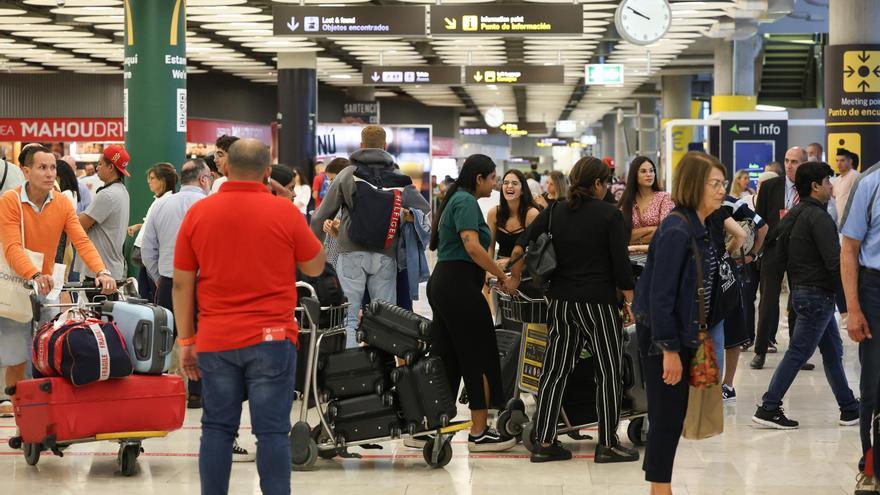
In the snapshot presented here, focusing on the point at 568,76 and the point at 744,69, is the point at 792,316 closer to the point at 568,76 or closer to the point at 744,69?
the point at 744,69

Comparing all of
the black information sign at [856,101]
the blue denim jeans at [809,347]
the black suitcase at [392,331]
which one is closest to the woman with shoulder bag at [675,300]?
the black suitcase at [392,331]

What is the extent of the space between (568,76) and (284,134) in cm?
867

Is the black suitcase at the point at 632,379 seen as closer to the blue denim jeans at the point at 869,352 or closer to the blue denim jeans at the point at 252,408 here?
the blue denim jeans at the point at 869,352

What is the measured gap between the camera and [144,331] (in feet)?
19.5

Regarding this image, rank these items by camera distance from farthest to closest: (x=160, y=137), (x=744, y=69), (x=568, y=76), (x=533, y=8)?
(x=568, y=76), (x=744, y=69), (x=533, y=8), (x=160, y=137)

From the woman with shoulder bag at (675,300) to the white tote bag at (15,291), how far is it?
11.6ft

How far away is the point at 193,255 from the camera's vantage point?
437cm

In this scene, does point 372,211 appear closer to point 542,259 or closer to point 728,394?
point 542,259

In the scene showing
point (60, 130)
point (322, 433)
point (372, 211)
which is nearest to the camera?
point (322, 433)

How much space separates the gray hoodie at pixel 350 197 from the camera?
23.2 feet

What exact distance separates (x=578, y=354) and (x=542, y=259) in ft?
1.78

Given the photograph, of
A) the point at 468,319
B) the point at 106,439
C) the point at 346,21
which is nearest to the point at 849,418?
the point at 468,319

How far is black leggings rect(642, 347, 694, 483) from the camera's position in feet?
14.9

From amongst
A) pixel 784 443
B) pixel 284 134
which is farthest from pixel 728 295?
pixel 284 134
